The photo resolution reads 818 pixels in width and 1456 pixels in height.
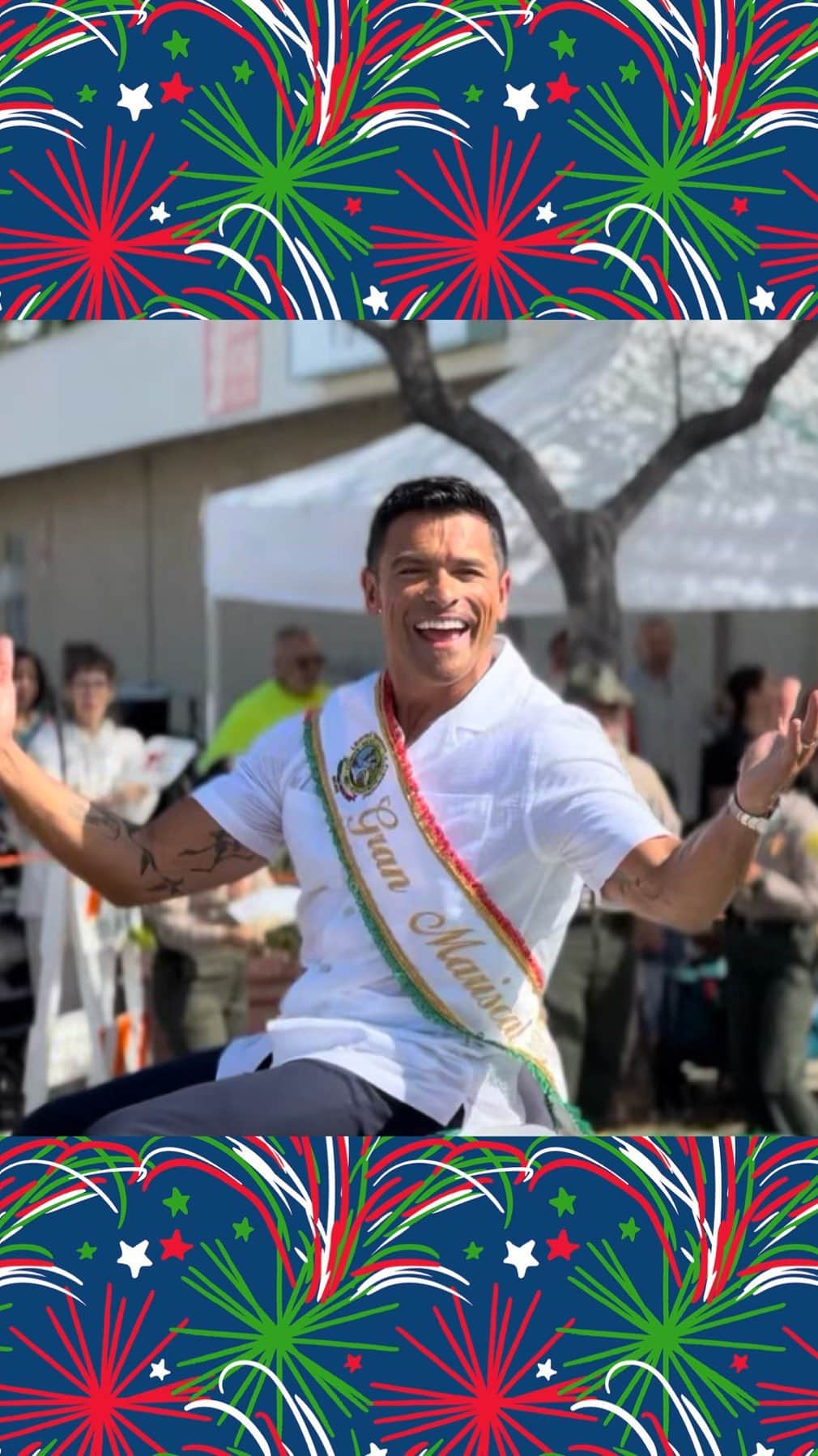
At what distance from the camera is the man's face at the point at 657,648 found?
761 cm

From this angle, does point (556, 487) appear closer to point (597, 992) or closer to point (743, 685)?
point (743, 685)

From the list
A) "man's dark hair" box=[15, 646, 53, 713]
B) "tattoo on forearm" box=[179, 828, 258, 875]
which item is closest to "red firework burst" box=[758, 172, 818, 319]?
"tattoo on forearm" box=[179, 828, 258, 875]

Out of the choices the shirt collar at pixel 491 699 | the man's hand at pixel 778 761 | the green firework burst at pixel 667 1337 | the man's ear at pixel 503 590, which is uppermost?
the man's ear at pixel 503 590

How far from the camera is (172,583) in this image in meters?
13.4

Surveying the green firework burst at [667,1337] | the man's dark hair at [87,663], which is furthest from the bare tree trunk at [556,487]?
the green firework burst at [667,1337]

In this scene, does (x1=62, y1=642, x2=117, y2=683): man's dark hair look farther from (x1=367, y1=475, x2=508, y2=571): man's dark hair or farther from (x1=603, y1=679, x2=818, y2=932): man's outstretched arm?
(x1=603, y1=679, x2=818, y2=932): man's outstretched arm

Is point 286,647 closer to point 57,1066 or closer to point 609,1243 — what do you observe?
point 57,1066

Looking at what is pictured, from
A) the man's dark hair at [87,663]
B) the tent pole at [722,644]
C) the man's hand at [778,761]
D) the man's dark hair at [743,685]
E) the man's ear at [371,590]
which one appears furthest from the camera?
the tent pole at [722,644]

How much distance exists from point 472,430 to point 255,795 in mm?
3759

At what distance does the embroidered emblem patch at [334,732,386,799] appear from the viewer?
2584mm

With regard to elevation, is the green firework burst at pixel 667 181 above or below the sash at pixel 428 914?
above

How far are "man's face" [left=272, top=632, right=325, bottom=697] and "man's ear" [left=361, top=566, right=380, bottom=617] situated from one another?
4.09 metres

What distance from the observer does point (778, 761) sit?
7.35 ft

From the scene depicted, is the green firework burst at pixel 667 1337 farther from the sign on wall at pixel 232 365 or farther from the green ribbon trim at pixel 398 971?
the sign on wall at pixel 232 365
